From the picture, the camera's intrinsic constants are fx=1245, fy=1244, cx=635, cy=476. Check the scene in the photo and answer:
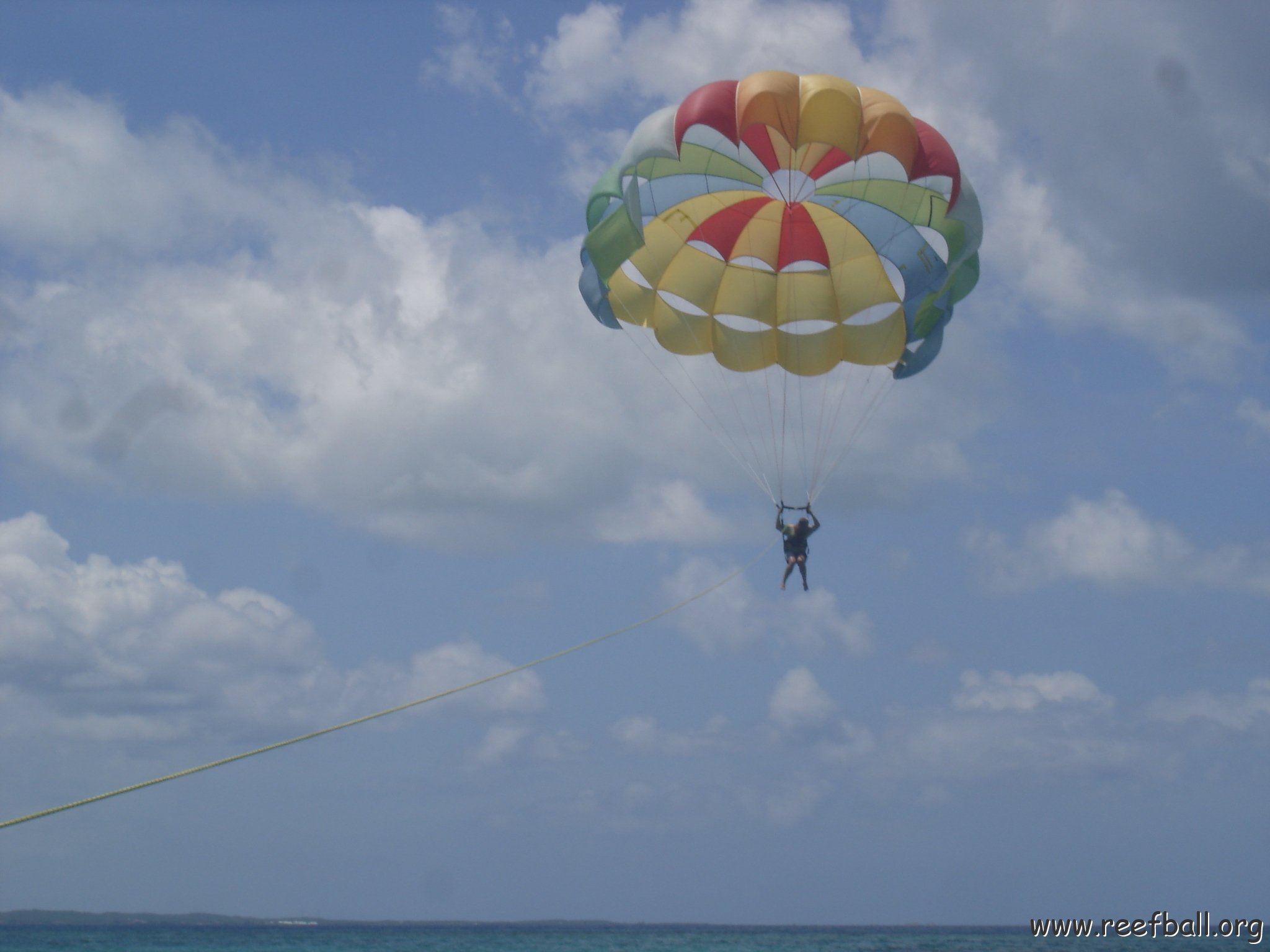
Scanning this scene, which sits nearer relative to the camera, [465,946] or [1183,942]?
[465,946]

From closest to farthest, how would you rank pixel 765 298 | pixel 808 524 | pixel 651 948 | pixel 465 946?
pixel 808 524, pixel 765 298, pixel 651 948, pixel 465 946

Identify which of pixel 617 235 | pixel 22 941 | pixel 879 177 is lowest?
pixel 22 941

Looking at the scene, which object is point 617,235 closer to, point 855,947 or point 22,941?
point 855,947

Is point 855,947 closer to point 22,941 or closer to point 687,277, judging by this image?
point 687,277

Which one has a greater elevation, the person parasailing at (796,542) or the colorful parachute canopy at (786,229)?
the colorful parachute canopy at (786,229)

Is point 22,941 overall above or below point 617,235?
below

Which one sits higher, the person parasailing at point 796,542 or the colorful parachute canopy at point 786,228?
the colorful parachute canopy at point 786,228

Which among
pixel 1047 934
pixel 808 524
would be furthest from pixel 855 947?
pixel 808 524

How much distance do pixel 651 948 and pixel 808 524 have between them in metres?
35.5

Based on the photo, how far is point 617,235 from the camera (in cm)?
1482

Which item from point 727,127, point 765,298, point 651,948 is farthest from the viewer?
point 651,948

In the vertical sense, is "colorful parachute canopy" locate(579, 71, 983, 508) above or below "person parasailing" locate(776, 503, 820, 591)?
above

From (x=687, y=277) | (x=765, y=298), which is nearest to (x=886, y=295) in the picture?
(x=765, y=298)

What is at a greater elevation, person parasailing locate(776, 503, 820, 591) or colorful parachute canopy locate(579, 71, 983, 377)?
colorful parachute canopy locate(579, 71, 983, 377)
